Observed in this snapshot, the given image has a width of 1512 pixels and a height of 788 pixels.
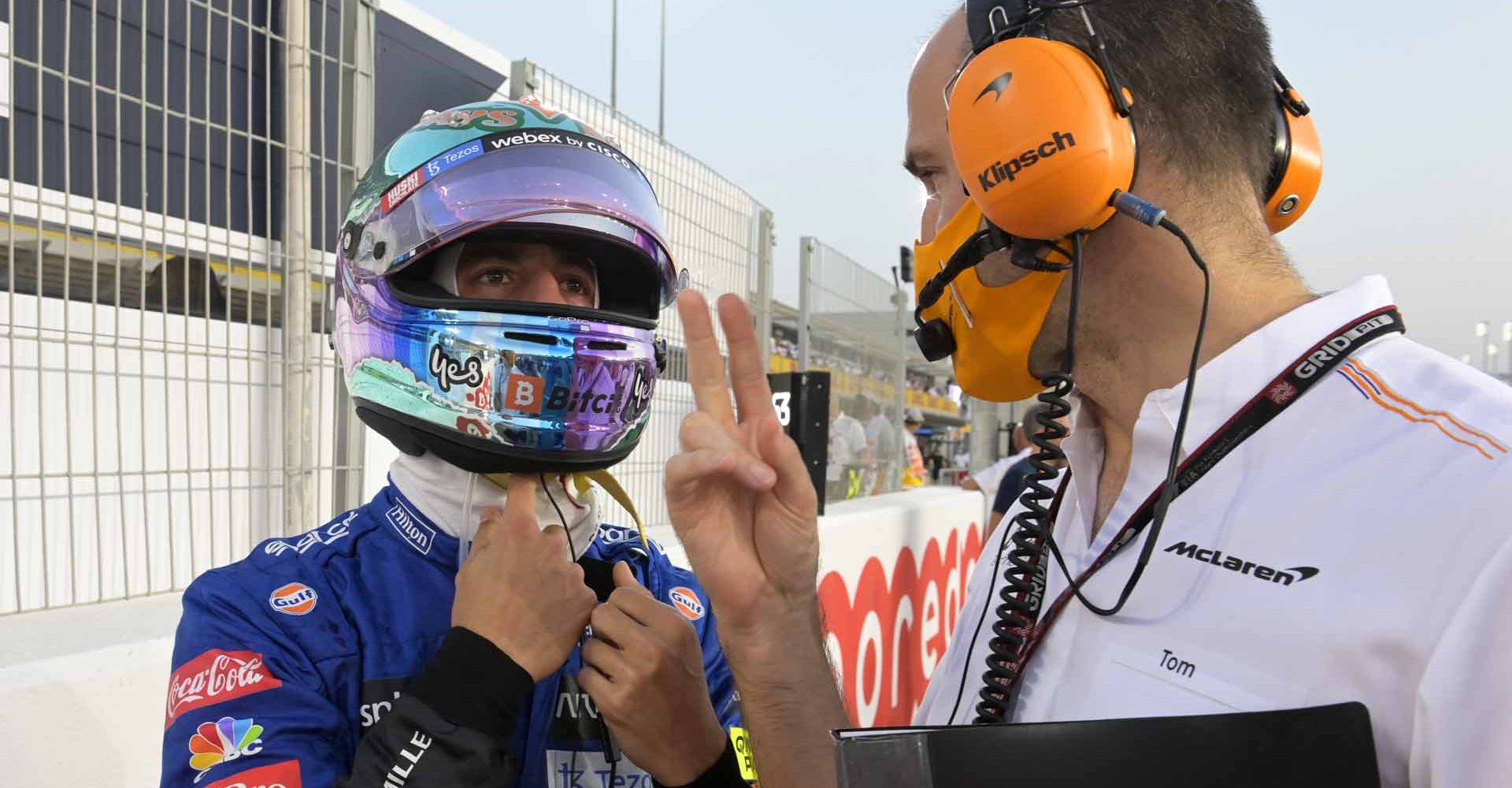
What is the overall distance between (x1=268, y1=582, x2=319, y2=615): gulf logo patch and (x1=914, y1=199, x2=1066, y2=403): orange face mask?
39.1 inches

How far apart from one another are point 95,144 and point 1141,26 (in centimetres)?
210

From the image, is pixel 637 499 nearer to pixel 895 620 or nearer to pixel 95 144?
pixel 895 620

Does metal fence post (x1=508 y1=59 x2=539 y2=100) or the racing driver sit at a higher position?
metal fence post (x1=508 y1=59 x2=539 y2=100)

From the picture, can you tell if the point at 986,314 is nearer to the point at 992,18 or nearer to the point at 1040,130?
the point at 1040,130

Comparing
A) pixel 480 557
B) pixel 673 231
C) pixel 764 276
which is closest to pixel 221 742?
pixel 480 557

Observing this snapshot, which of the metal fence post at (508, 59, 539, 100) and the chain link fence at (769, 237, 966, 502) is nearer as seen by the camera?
the metal fence post at (508, 59, 539, 100)

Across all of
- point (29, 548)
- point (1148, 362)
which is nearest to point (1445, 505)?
point (1148, 362)

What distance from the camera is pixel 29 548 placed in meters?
2.05

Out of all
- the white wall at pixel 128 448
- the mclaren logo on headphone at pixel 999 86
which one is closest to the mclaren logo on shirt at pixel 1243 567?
the mclaren logo on headphone at pixel 999 86

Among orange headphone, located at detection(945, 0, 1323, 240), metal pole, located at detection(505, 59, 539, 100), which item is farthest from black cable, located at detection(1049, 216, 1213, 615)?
metal pole, located at detection(505, 59, 539, 100)

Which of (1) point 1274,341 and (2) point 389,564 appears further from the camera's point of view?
(2) point 389,564

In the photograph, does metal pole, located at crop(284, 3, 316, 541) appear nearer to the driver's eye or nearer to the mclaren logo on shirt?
the driver's eye

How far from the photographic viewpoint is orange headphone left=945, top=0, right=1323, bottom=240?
1.23m

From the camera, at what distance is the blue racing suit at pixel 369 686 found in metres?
1.18
